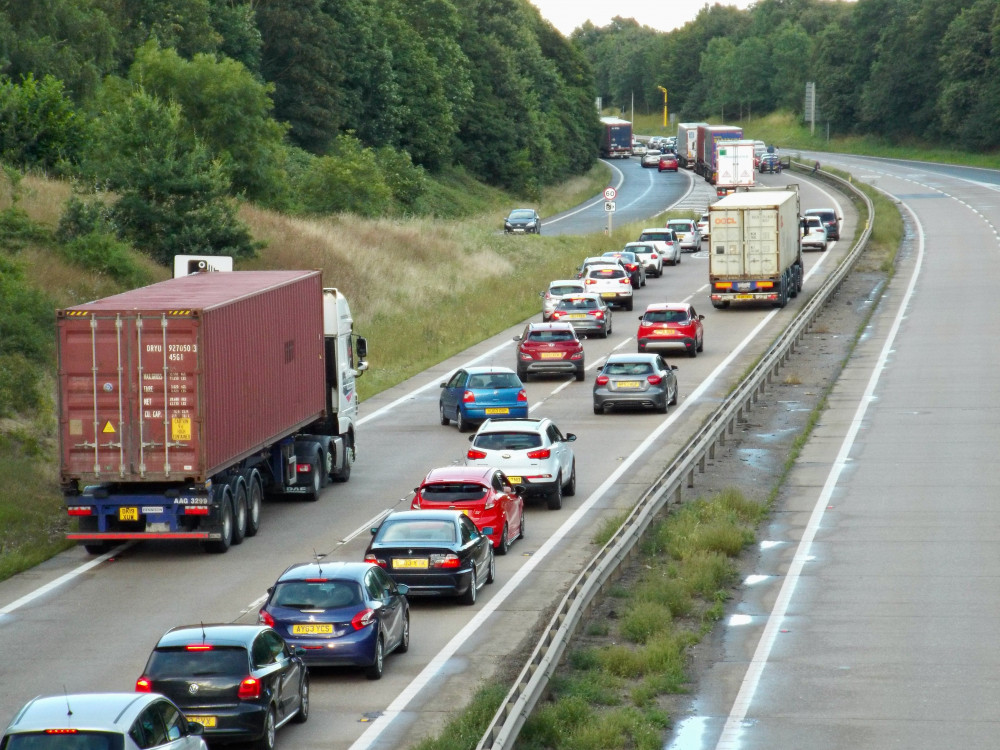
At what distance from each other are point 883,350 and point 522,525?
2502 cm

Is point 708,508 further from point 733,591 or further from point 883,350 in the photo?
point 883,350

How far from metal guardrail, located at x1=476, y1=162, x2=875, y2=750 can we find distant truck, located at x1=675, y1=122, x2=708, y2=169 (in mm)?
85590

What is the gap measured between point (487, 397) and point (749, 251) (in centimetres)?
2215

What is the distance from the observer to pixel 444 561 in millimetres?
19703

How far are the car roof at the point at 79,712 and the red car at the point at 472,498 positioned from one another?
11.0 m

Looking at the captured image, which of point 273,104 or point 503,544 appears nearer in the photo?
point 503,544

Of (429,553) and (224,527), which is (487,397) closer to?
(224,527)

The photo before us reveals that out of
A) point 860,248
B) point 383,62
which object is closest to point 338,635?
point 860,248

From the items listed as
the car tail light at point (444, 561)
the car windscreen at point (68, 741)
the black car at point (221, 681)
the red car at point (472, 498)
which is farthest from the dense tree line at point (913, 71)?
the car windscreen at point (68, 741)

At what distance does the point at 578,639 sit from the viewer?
18.5 metres

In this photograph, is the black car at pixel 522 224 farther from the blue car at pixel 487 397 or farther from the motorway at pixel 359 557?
the blue car at pixel 487 397

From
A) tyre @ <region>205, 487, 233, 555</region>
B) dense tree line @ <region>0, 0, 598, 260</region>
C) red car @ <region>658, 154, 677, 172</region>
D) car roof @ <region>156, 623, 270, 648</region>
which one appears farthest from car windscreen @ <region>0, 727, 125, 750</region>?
red car @ <region>658, 154, 677, 172</region>

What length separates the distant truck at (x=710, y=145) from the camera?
362 ft

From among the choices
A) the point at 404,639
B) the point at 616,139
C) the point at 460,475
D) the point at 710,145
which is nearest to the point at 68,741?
the point at 404,639
